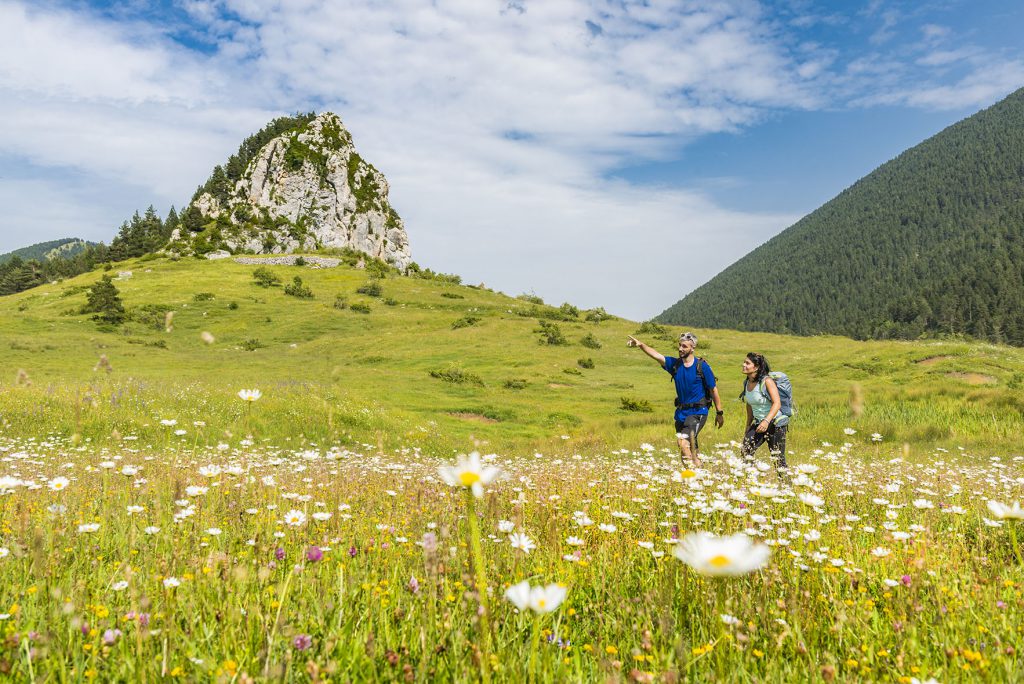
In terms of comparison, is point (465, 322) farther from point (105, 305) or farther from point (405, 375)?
point (105, 305)

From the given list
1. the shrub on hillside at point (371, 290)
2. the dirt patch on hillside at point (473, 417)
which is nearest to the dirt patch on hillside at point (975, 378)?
the dirt patch on hillside at point (473, 417)

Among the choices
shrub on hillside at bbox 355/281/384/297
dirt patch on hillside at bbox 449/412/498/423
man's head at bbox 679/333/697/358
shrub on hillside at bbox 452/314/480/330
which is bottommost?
dirt patch on hillside at bbox 449/412/498/423

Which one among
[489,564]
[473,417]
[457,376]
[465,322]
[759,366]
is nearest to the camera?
[489,564]

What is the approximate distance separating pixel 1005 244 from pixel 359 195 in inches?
8250

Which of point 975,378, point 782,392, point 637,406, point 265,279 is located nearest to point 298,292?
point 265,279

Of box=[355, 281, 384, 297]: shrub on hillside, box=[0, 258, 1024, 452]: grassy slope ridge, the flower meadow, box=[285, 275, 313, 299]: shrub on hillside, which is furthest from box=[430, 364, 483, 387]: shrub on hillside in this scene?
box=[355, 281, 384, 297]: shrub on hillside

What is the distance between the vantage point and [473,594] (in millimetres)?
2285

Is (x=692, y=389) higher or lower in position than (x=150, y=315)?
lower

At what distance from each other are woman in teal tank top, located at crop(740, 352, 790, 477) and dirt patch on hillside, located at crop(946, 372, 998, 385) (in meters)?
22.1

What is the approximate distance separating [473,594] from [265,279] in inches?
2742

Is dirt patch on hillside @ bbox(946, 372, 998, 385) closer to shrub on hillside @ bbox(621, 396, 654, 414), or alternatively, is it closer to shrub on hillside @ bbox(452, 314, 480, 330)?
shrub on hillside @ bbox(621, 396, 654, 414)

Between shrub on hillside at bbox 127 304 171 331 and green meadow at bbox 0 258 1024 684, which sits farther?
shrub on hillside at bbox 127 304 171 331

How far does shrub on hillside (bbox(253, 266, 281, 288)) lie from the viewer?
64875 mm

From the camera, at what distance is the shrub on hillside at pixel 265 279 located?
64.9 metres
